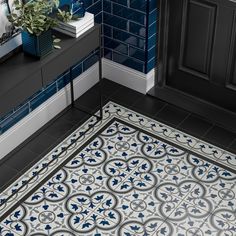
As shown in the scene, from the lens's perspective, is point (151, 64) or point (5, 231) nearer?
point (5, 231)

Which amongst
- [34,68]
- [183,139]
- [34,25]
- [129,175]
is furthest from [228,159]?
[34,25]

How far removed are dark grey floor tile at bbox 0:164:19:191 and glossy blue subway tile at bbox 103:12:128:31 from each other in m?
1.32

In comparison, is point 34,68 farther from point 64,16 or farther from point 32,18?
point 64,16

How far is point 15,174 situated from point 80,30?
3.33 ft

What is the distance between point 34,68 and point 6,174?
0.80 metres

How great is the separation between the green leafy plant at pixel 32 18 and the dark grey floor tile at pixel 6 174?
3.12 ft

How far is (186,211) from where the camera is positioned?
12.9ft

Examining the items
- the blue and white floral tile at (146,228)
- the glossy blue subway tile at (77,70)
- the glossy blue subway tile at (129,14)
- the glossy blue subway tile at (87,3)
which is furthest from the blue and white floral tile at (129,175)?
the glossy blue subway tile at (87,3)

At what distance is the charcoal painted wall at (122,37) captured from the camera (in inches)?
176

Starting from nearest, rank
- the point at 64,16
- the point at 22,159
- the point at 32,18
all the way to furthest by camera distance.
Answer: the point at 32,18
the point at 64,16
the point at 22,159

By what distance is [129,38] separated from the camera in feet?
15.5

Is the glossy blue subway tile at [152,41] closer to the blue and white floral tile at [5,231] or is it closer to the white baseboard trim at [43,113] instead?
the white baseboard trim at [43,113]

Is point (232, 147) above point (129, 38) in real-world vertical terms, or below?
below

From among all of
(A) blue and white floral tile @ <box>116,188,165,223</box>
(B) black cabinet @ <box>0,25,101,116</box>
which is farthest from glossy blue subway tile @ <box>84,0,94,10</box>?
(A) blue and white floral tile @ <box>116,188,165,223</box>
